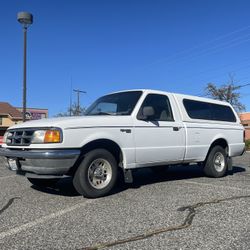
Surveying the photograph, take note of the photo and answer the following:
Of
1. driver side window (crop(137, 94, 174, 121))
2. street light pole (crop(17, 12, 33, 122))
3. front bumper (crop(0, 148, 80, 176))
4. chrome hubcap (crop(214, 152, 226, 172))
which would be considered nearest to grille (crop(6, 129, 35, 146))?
front bumper (crop(0, 148, 80, 176))

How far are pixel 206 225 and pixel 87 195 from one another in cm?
218

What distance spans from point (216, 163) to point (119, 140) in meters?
3.23

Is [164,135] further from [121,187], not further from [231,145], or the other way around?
[231,145]

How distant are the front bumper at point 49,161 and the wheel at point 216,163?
12.3 ft

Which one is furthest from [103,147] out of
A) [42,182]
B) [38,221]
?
[38,221]

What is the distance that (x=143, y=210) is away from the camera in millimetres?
5379

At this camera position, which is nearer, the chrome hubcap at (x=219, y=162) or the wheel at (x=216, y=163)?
the wheel at (x=216, y=163)

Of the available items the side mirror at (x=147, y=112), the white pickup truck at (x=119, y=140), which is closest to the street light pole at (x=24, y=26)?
the white pickup truck at (x=119, y=140)

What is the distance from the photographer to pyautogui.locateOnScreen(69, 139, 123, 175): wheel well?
243 inches

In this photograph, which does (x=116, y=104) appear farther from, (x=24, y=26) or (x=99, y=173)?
(x=24, y=26)

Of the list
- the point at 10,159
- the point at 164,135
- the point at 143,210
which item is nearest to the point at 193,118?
the point at 164,135

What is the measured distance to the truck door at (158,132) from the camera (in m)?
6.96

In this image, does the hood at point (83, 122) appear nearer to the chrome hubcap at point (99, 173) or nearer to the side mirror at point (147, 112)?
the side mirror at point (147, 112)

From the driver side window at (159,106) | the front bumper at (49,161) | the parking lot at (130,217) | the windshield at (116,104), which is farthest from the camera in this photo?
the driver side window at (159,106)
